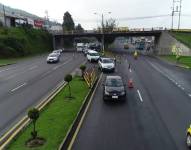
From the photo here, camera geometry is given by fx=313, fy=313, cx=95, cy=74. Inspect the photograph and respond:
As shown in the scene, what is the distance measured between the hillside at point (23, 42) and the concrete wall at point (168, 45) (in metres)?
33.3

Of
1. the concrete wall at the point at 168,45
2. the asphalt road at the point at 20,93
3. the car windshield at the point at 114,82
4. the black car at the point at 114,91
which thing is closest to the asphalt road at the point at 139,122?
the black car at the point at 114,91

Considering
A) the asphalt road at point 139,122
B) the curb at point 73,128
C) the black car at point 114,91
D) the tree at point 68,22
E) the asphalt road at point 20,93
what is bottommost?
the asphalt road at point 20,93

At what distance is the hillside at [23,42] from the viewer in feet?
222

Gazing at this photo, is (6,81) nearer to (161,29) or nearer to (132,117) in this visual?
(132,117)

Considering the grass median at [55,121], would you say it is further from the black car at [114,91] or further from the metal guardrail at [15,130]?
the black car at [114,91]

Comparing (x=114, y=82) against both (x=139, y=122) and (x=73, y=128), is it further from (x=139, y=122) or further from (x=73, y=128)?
(x=73, y=128)

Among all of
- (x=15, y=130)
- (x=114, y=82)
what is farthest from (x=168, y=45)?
(x=15, y=130)

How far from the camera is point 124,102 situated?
22.7 m

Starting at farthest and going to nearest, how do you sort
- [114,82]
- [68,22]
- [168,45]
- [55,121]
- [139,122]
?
[68,22] → [168,45] → [114,82] → [139,122] → [55,121]

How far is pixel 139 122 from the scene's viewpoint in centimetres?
1766

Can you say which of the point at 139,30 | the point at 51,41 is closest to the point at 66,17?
the point at 51,41

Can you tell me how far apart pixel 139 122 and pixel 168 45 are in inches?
2456

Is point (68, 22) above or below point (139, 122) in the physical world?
above

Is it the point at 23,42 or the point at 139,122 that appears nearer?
the point at 139,122
